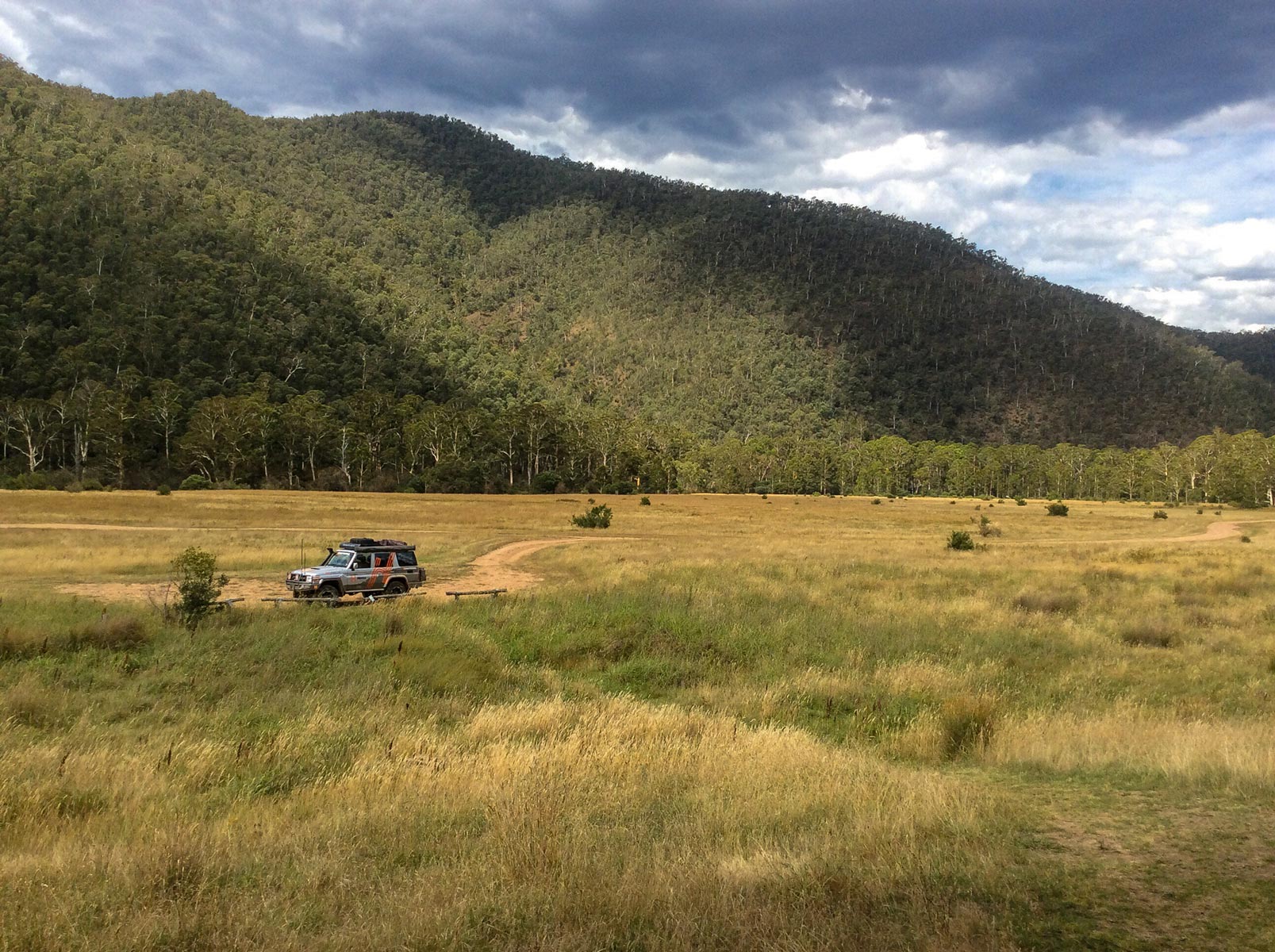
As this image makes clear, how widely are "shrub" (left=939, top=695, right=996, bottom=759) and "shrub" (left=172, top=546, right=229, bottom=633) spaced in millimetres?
15970

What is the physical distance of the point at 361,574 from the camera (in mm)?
22125

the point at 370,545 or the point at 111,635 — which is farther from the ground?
the point at 370,545

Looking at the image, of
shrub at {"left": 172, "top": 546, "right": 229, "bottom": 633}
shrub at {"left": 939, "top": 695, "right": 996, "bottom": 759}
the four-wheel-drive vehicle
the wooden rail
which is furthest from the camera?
the wooden rail

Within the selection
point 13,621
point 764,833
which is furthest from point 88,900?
point 13,621

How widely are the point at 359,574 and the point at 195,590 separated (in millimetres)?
5525

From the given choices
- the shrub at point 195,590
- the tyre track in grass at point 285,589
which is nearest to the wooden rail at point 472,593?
the tyre track in grass at point 285,589

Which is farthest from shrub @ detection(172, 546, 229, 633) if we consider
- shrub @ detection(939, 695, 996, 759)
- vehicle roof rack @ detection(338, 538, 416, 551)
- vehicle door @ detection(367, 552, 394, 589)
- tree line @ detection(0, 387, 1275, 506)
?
tree line @ detection(0, 387, 1275, 506)

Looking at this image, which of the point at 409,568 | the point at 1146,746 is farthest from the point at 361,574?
the point at 1146,746

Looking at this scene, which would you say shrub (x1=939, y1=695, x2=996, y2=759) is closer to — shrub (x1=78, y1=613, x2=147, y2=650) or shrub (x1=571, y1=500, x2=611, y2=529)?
shrub (x1=78, y1=613, x2=147, y2=650)

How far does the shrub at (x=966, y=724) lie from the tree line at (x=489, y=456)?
94.1m

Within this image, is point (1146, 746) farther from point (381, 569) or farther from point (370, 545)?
point (370, 545)

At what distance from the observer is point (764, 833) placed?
6109 mm

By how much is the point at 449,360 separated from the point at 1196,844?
175 m

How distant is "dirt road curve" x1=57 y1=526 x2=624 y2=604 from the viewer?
20.8m
